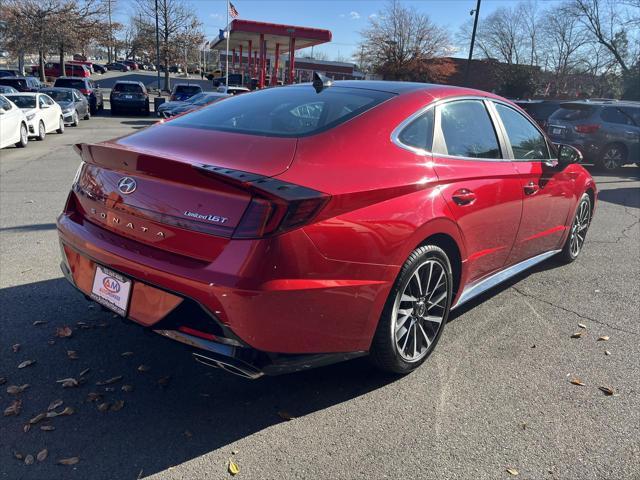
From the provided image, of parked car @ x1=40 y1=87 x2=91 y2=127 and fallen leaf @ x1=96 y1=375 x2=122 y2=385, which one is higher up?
parked car @ x1=40 y1=87 x2=91 y2=127

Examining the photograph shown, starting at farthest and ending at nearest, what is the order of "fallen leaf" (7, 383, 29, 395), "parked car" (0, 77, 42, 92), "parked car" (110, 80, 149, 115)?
"parked car" (110, 80, 149, 115), "parked car" (0, 77, 42, 92), "fallen leaf" (7, 383, 29, 395)

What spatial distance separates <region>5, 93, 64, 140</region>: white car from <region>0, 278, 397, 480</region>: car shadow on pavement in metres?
12.4

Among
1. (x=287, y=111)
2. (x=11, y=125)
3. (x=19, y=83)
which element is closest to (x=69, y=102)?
(x=19, y=83)

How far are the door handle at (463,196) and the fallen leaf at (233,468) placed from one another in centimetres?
191

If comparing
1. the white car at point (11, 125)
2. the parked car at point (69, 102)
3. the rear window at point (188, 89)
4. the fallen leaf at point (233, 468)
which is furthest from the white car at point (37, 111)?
the fallen leaf at point (233, 468)

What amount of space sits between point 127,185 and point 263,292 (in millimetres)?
962

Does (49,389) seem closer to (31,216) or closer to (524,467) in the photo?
(524,467)

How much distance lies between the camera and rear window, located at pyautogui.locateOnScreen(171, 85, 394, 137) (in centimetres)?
299

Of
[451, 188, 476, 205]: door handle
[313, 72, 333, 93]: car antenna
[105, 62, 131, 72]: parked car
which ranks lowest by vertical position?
[451, 188, 476, 205]: door handle

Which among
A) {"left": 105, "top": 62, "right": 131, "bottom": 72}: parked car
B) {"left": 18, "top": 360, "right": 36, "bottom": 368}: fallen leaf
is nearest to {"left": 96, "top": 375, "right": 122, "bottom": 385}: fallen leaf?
{"left": 18, "top": 360, "right": 36, "bottom": 368}: fallen leaf

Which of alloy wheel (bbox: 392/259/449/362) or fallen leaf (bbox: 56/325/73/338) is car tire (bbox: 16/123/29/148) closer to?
fallen leaf (bbox: 56/325/73/338)

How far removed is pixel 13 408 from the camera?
2.68m

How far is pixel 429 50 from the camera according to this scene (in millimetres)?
46469

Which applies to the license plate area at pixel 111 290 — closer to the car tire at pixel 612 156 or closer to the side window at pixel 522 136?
the side window at pixel 522 136
